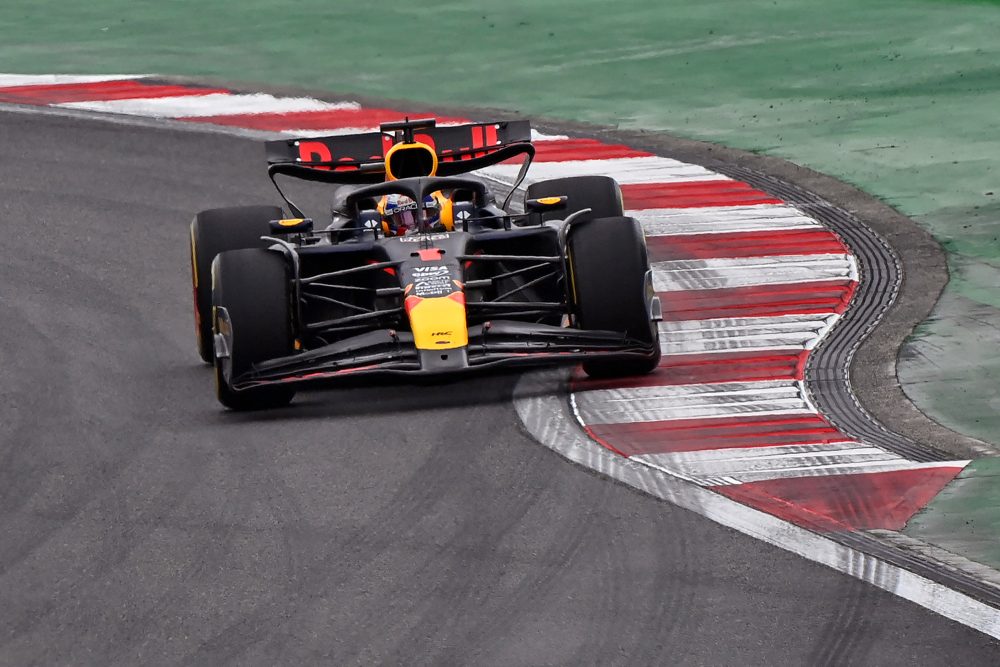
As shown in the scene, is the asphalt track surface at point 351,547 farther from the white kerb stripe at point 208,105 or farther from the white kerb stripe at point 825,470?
the white kerb stripe at point 208,105

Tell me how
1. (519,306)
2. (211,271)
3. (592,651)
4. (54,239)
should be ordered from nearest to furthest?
(592,651), (519,306), (211,271), (54,239)

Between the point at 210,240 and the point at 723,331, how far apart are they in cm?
314

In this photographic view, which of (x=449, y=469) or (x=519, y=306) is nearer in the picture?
(x=449, y=469)

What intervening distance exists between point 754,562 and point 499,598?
1.06 m

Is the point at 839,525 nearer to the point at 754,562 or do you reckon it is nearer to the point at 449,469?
the point at 754,562

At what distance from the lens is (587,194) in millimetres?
11609

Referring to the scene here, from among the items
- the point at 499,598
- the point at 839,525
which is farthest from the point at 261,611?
the point at 839,525

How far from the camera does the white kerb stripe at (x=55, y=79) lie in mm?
18562

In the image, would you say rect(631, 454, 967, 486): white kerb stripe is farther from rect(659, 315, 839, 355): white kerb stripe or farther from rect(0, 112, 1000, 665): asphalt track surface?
rect(659, 315, 839, 355): white kerb stripe

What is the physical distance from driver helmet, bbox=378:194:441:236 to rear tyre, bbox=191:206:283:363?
689 millimetres

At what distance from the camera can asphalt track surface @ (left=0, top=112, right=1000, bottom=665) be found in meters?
6.73

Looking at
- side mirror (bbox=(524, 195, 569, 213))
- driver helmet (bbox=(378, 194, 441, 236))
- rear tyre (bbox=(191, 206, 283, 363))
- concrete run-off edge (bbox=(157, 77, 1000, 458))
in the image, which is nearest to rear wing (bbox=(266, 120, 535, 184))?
rear tyre (bbox=(191, 206, 283, 363))

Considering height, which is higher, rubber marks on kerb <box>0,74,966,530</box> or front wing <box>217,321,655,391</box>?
front wing <box>217,321,655,391</box>

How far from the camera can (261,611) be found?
7.09m
